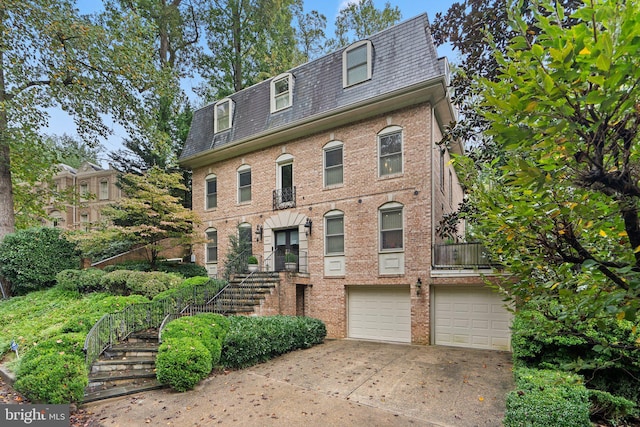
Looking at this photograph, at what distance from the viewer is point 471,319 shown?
9500 millimetres

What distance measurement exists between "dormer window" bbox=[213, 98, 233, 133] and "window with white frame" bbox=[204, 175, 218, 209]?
7.44ft

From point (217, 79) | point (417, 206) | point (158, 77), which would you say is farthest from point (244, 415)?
point (217, 79)

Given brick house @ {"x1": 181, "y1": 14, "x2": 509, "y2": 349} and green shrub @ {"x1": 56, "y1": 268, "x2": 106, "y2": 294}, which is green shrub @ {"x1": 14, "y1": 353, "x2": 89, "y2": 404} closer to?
brick house @ {"x1": 181, "y1": 14, "x2": 509, "y2": 349}

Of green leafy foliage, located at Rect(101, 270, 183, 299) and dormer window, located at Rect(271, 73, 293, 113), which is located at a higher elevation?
dormer window, located at Rect(271, 73, 293, 113)

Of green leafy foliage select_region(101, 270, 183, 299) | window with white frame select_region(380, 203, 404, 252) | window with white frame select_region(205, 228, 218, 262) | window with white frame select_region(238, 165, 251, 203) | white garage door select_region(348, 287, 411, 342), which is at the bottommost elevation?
white garage door select_region(348, 287, 411, 342)

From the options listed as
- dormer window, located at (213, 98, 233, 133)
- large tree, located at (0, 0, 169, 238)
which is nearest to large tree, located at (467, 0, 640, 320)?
dormer window, located at (213, 98, 233, 133)

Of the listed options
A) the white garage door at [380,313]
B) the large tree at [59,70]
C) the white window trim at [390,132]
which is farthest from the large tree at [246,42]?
→ the white garage door at [380,313]

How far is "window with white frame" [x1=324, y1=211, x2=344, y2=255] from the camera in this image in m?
11.5

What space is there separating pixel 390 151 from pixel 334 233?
11.2 ft

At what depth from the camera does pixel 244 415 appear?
194 inches

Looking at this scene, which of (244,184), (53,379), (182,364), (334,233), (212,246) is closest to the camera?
(53,379)

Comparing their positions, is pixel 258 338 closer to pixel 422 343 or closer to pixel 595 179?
pixel 422 343

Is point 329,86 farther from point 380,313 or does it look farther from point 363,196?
point 380,313

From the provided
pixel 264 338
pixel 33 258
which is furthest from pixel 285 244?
pixel 33 258
